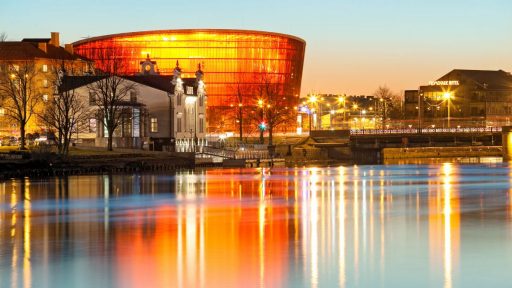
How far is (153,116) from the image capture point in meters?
123

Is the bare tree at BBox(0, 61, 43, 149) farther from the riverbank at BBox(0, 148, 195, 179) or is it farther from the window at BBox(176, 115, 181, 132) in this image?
the window at BBox(176, 115, 181, 132)

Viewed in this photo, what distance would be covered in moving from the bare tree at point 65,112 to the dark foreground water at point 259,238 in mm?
41939

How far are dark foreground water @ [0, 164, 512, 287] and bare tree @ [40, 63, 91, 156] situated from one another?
41.9 meters

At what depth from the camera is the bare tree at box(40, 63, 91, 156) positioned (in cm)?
10344

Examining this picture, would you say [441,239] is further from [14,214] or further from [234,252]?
[14,214]

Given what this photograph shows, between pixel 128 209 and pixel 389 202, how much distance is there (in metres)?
13.9

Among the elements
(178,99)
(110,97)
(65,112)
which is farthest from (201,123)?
(65,112)

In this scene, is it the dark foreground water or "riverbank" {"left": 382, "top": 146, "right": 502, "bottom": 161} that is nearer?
the dark foreground water

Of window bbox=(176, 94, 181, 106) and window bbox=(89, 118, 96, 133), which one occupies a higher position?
window bbox=(176, 94, 181, 106)

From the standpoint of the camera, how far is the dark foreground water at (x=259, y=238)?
1065 inches

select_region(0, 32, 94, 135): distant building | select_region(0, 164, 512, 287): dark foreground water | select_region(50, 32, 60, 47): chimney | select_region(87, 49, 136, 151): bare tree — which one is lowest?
select_region(0, 164, 512, 287): dark foreground water

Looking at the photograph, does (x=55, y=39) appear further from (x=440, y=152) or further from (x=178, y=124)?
(x=440, y=152)

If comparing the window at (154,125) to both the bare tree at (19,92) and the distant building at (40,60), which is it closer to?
the bare tree at (19,92)

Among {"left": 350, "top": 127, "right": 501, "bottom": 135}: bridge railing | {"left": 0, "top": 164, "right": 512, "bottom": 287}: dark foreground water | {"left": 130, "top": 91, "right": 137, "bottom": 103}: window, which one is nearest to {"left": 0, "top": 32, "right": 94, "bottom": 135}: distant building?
{"left": 130, "top": 91, "right": 137, "bottom": 103}: window
